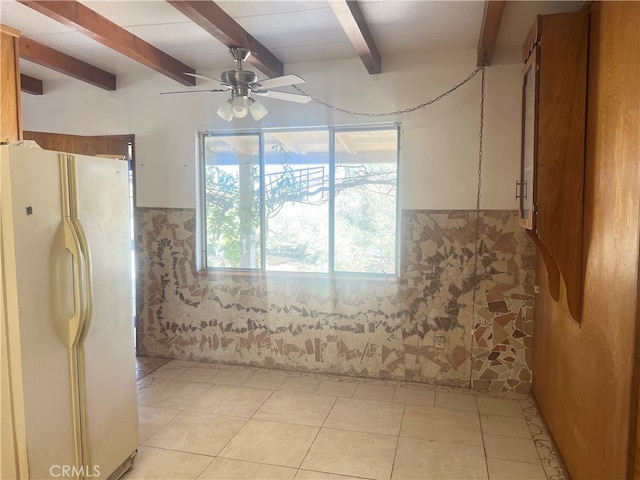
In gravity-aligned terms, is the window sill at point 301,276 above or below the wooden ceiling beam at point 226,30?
below

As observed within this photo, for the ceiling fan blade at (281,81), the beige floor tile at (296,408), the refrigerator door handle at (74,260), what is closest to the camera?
the refrigerator door handle at (74,260)

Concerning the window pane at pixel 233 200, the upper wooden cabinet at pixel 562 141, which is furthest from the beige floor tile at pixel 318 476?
the window pane at pixel 233 200

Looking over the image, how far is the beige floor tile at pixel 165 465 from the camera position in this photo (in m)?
2.36

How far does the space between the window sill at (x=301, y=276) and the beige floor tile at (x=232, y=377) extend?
2.73 ft

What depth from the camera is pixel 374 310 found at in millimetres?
3580

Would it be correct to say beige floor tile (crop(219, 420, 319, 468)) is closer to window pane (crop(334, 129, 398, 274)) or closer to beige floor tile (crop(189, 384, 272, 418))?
beige floor tile (crop(189, 384, 272, 418))

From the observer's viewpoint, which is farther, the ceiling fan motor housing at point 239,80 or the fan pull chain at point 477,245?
the fan pull chain at point 477,245

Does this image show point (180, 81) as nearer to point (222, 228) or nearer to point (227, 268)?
point (222, 228)

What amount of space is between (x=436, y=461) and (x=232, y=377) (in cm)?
188

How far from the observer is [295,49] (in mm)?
3303

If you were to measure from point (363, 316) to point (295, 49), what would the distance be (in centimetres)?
220

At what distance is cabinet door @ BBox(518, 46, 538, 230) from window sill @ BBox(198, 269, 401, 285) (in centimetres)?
121

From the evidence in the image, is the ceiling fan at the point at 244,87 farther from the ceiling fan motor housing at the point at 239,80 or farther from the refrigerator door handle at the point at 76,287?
the refrigerator door handle at the point at 76,287

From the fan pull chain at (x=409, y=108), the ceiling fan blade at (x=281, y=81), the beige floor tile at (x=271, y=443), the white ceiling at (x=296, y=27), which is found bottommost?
the beige floor tile at (x=271, y=443)
